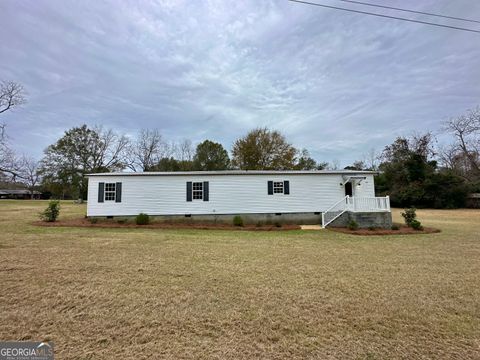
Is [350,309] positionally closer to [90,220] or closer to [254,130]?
[90,220]

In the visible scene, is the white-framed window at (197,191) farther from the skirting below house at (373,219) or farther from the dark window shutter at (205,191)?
the skirting below house at (373,219)

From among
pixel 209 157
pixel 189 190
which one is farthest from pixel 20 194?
pixel 189 190

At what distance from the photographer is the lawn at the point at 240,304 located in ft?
9.21

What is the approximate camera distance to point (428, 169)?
30516 mm

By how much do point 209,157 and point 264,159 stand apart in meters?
7.85

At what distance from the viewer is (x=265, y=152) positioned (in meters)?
36.2

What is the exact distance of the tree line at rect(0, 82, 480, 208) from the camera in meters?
29.8

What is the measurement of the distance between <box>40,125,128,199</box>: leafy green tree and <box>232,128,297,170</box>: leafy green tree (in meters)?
18.8

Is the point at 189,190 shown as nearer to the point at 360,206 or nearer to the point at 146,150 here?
the point at 360,206

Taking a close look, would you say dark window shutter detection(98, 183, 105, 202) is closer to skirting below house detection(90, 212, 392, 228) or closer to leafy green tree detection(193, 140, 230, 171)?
skirting below house detection(90, 212, 392, 228)

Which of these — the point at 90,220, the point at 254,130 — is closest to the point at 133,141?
the point at 254,130

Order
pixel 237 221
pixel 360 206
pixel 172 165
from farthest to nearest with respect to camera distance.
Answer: pixel 172 165 → pixel 237 221 → pixel 360 206

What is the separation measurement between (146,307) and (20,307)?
1817 mm

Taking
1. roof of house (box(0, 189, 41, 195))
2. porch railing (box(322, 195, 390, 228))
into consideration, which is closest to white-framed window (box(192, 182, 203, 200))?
porch railing (box(322, 195, 390, 228))
